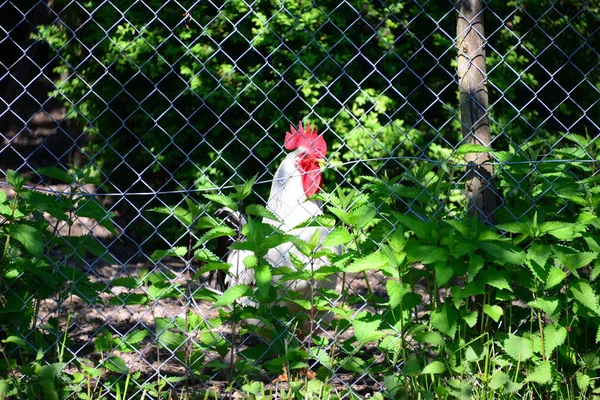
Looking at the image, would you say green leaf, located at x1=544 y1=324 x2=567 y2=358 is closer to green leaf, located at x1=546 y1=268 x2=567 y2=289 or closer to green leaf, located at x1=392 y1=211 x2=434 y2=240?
green leaf, located at x1=546 y1=268 x2=567 y2=289

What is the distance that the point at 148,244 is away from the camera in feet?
21.0

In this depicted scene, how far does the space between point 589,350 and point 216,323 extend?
4.77ft

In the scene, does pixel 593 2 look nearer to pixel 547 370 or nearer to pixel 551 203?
pixel 551 203

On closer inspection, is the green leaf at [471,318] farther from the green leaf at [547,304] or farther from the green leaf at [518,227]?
the green leaf at [518,227]

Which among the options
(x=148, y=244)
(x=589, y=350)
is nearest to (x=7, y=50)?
(x=148, y=244)

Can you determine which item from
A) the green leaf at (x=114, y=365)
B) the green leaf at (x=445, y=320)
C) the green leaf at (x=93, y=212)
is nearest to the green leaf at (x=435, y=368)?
the green leaf at (x=445, y=320)

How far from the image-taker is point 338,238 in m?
2.63

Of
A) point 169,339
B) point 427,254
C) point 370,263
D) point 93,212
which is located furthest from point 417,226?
point 93,212

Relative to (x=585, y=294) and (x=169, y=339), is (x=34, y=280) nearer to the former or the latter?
(x=169, y=339)

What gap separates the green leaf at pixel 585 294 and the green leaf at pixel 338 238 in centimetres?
85

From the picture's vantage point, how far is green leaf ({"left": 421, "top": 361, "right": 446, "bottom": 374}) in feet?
8.33

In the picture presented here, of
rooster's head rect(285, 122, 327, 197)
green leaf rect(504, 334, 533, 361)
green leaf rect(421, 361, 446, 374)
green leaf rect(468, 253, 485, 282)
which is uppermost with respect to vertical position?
rooster's head rect(285, 122, 327, 197)

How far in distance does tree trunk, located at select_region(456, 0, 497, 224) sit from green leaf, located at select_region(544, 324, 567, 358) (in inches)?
19.9

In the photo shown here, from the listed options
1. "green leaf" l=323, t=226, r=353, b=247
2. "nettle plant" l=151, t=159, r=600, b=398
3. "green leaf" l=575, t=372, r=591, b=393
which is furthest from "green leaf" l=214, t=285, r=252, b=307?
"green leaf" l=575, t=372, r=591, b=393
